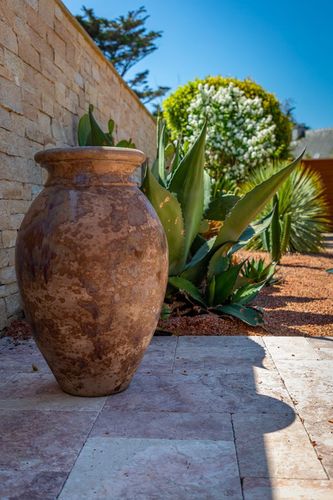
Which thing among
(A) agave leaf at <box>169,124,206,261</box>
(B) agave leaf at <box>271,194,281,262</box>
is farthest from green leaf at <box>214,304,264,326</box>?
(B) agave leaf at <box>271,194,281,262</box>

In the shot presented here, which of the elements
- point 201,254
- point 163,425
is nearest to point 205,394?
point 163,425

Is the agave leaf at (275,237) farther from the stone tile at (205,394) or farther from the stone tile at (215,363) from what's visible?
the stone tile at (205,394)

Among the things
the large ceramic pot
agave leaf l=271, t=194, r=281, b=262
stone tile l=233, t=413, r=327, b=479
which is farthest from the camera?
agave leaf l=271, t=194, r=281, b=262

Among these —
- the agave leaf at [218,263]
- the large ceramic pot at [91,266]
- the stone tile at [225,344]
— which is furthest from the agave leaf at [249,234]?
the large ceramic pot at [91,266]

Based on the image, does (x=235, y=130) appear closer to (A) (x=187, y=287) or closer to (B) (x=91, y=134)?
(B) (x=91, y=134)

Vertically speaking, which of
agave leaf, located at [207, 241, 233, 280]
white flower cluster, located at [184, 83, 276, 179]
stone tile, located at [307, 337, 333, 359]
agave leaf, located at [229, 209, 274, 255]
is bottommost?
stone tile, located at [307, 337, 333, 359]

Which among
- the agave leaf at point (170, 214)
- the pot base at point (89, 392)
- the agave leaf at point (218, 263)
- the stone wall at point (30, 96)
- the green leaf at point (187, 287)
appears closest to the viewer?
the pot base at point (89, 392)

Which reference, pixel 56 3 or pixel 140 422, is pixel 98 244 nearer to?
pixel 140 422

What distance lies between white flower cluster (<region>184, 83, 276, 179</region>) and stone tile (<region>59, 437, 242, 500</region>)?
10.4m

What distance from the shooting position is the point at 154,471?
73.9 inches

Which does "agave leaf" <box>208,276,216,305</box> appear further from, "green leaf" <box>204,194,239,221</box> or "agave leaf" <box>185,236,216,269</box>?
"green leaf" <box>204,194,239,221</box>

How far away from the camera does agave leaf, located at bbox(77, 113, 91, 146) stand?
16.1 feet

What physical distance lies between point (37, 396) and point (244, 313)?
1.83 metres

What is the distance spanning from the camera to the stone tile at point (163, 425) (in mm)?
2150
